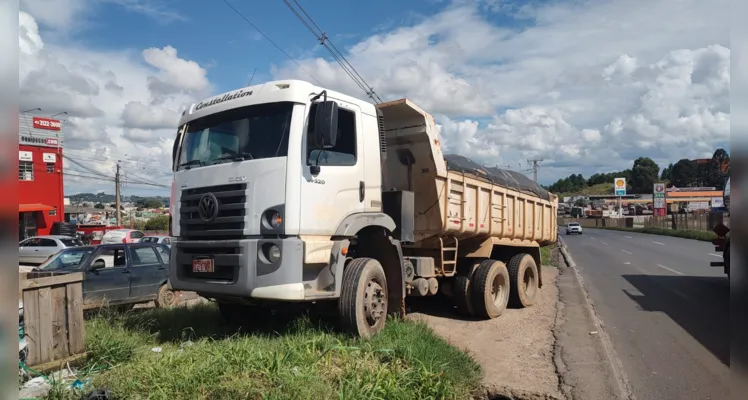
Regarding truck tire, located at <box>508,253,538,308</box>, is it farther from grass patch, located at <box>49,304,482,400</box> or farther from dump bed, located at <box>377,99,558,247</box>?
grass patch, located at <box>49,304,482,400</box>

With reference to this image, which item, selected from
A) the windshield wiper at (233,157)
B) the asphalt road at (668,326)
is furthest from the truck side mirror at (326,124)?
the asphalt road at (668,326)

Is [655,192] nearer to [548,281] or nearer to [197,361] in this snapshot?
[548,281]

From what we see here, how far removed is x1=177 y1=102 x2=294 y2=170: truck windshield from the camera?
5.29 meters

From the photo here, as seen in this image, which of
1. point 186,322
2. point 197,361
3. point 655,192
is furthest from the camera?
point 655,192

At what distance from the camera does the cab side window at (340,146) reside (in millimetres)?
5262

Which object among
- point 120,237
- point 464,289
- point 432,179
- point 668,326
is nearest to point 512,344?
point 464,289

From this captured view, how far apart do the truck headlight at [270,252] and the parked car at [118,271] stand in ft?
17.0

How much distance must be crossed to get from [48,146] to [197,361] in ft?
112

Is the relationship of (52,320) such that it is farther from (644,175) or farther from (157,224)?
(644,175)

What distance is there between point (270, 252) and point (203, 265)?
33.8 inches

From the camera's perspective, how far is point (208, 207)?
5.32 m

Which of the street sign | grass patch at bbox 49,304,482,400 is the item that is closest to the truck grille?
grass patch at bbox 49,304,482,400

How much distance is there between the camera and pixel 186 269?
561 centimetres

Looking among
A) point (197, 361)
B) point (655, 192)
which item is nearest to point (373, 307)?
point (197, 361)
